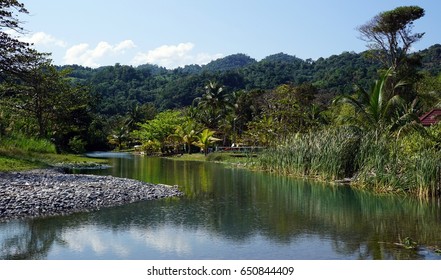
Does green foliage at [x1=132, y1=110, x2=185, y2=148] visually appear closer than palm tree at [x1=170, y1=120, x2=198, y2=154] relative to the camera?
No

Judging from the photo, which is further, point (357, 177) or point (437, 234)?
point (357, 177)

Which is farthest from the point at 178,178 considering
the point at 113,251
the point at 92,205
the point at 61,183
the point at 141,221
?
the point at 113,251

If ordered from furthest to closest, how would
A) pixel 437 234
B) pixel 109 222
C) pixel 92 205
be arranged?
pixel 92 205, pixel 109 222, pixel 437 234

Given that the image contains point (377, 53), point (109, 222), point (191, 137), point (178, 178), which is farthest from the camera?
point (191, 137)

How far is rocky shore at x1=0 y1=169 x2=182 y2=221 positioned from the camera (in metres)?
13.3

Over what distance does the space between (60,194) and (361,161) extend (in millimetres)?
12044

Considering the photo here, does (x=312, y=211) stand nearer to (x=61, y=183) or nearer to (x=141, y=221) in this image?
(x=141, y=221)

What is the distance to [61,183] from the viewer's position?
17.3 meters

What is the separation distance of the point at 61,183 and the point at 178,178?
8136mm

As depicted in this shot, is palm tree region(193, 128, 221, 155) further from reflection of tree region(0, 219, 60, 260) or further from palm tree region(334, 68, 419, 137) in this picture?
reflection of tree region(0, 219, 60, 260)

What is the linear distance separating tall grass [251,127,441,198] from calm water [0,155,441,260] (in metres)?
1.16

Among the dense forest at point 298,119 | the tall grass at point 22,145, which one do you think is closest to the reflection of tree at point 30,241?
the dense forest at point 298,119

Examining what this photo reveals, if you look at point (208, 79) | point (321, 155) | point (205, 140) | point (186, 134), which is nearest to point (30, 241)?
point (321, 155)

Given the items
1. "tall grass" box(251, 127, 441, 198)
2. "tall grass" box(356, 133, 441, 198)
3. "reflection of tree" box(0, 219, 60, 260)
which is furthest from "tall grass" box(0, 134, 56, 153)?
"tall grass" box(356, 133, 441, 198)
